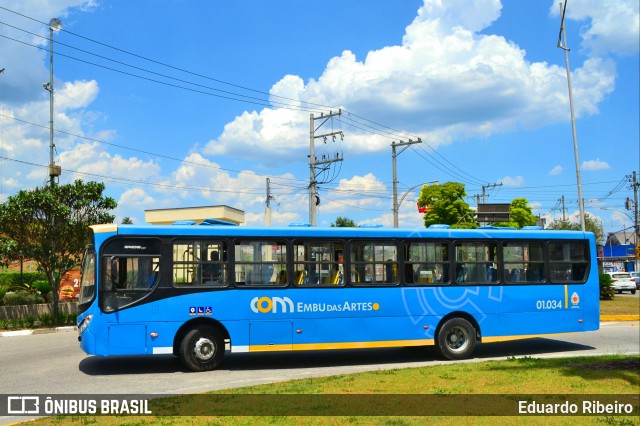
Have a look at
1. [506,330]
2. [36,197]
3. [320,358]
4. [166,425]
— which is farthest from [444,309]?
[36,197]

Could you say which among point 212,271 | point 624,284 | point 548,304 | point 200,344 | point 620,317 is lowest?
point 624,284

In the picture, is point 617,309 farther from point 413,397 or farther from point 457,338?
point 413,397

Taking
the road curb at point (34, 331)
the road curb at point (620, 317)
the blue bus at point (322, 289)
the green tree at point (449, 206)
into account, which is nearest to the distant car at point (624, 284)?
the green tree at point (449, 206)

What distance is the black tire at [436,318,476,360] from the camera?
563 inches

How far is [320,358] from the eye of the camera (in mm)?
14898

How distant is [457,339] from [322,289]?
3.33 meters

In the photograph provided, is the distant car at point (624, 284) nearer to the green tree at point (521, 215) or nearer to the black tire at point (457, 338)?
the green tree at point (521, 215)

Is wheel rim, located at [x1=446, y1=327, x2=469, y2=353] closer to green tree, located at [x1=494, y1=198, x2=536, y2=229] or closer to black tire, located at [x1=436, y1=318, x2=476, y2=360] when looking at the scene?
black tire, located at [x1=436, y1=318, x2=476, y2=360]

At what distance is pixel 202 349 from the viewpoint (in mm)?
12812

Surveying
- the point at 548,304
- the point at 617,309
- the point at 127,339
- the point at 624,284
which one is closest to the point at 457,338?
the point at 548,304

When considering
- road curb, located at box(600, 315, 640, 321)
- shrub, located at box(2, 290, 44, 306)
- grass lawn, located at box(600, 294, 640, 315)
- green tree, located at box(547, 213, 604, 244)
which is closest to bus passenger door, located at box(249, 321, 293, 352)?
shrub, located at box(2, 290, 44, 306)

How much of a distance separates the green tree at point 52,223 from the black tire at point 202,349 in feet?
35.3

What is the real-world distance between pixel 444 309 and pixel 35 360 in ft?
29.4

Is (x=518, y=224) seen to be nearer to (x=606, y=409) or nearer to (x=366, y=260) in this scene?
(x=366, y=260)
